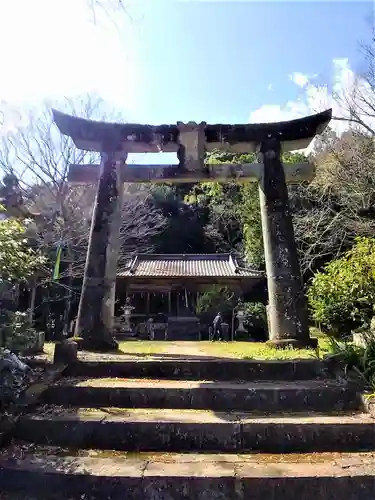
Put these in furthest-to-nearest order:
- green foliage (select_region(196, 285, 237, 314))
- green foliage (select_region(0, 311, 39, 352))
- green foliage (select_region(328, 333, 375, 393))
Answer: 1. green foliage (select_region(196, 285, 237, 314))
2. green foliage (select_region(0, 311, 39, 352))
3. green foliage (select_region(328, 333, 375, 393))

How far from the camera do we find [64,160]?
1822 cm

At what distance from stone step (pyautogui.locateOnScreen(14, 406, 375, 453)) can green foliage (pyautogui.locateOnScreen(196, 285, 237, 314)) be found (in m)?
16.6

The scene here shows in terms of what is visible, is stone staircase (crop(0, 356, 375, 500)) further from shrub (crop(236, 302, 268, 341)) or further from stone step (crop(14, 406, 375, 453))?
shrub (crop(236, 302, 268, 341))

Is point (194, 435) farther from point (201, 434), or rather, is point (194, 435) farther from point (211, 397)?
point (211, 397)

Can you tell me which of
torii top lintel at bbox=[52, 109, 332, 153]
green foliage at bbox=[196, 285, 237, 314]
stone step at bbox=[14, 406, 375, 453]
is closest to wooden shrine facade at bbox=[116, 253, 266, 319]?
green foliage at bbox=[196, 285, 237, 314]

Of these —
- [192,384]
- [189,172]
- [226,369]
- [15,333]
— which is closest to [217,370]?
[226,369]

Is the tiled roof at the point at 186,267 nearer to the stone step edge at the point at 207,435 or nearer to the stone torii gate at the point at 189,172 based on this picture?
the stone torii gate at the point at 189,172

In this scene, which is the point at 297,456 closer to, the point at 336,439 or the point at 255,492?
the point at 336,439

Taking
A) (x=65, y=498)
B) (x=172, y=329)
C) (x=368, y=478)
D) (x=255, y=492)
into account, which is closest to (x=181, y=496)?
(x=255, y=492)

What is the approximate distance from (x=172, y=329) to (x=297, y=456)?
54.7 feet

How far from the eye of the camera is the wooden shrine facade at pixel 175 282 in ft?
71.4

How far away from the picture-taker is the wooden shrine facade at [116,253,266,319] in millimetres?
21750

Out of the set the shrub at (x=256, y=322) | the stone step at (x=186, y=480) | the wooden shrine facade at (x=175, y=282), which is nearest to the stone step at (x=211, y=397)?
the stone step at (x=186, y=480)

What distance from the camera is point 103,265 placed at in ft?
23.8
